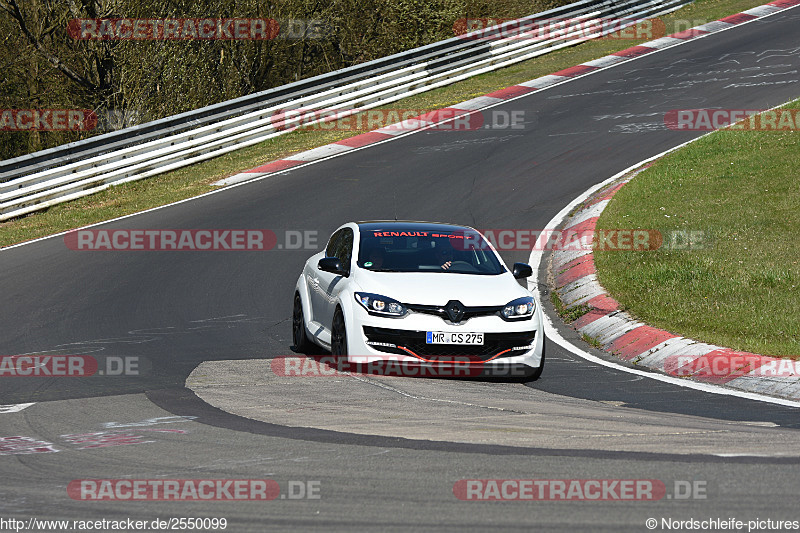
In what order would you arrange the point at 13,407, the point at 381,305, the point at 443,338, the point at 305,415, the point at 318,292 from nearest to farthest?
the point at 305,415, the point at 13,407, the point at 443,338, the point at 381,305, the point at 318,292

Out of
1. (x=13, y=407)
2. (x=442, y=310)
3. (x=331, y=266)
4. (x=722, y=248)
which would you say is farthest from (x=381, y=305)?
(x=722, y=248)

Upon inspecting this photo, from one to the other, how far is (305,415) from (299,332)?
12.5 ft

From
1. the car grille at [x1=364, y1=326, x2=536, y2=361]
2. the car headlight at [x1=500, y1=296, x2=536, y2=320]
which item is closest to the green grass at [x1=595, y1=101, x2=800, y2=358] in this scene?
the car headlight at [x1=500, y1=296, x2=536, y2=320]

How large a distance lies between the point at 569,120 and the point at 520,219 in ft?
24.8

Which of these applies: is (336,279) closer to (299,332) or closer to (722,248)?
(299,332)

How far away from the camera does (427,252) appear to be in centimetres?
1069

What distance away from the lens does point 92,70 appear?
87.9 ft

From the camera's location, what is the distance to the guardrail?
20.7 metres

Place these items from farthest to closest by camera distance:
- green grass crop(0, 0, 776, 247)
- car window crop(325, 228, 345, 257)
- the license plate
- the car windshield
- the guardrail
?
the guardrail, green grass crop(0, 0, 776, 247), car window crop(325, 228, 345, 257), the car windshield, the license plate

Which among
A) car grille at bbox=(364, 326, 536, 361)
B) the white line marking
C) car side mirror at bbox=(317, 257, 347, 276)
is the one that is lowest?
the white line marking

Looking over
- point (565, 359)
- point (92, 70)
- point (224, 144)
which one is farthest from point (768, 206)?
point (92, 70)

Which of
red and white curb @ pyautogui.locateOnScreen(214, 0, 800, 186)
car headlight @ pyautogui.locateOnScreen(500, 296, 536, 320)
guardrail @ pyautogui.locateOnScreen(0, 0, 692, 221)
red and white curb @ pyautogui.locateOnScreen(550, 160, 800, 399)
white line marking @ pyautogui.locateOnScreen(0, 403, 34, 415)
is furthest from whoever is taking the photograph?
red and white curb @ pyautogui.locateOnScreen(214, 0, 800, 186)

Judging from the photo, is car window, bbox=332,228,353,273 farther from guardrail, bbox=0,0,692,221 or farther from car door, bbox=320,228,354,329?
guardrail, bbox=0,0,692,221

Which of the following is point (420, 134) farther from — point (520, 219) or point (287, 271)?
point (287, 271)
